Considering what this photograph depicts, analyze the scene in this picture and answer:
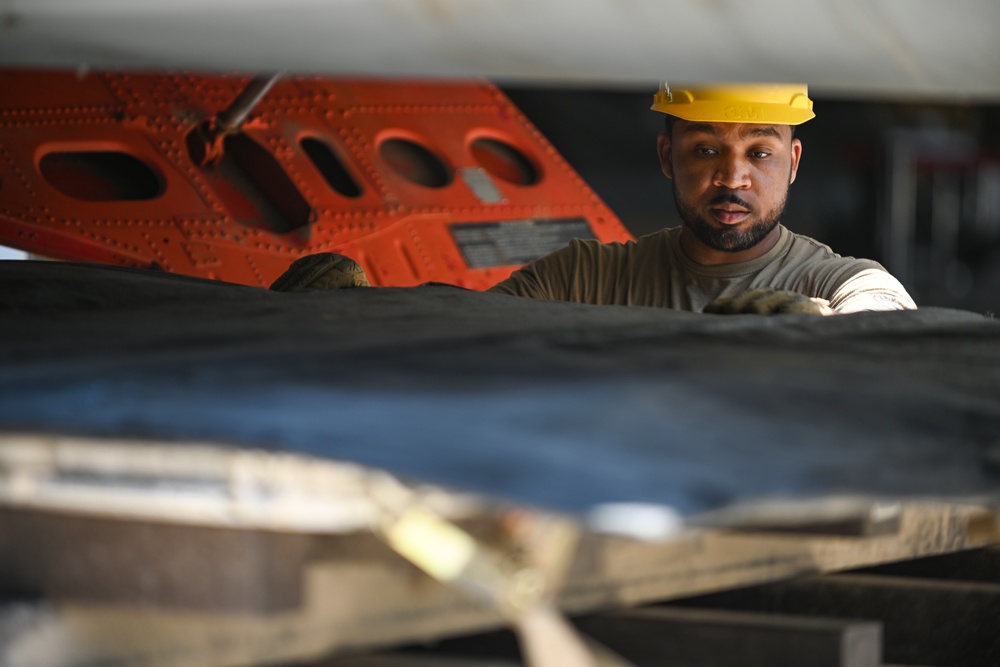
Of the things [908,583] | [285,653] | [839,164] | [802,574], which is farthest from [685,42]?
[839,164]

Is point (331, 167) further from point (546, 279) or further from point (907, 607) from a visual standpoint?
point (907, 607)

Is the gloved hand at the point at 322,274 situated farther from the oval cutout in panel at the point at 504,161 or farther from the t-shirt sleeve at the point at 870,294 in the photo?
the oval cutout in panel at the point at 504,161

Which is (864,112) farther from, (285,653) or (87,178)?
(285,653)

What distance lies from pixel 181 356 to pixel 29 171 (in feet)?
12.1

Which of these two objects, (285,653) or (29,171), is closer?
(285,653)

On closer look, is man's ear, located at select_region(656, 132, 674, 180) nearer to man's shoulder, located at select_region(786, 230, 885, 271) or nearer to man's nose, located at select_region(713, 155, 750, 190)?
man's nose, located at select_region(713, 155, 750, 190)

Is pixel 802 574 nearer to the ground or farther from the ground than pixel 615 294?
nearer to the ground

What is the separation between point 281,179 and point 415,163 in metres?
1.07

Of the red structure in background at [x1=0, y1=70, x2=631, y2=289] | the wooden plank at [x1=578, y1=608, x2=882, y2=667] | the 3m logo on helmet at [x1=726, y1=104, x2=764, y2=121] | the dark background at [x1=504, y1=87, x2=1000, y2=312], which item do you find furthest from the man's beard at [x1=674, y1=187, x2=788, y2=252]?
the dark background at [x1=504, y1=87, x2=1000, y2=312]

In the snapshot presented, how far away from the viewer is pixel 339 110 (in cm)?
682

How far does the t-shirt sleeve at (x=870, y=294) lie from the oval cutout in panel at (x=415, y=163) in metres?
2.81

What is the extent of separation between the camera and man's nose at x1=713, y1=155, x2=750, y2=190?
534cm

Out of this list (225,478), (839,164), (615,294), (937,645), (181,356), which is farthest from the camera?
(839,164)

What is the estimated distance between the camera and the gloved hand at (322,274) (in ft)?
13.9
